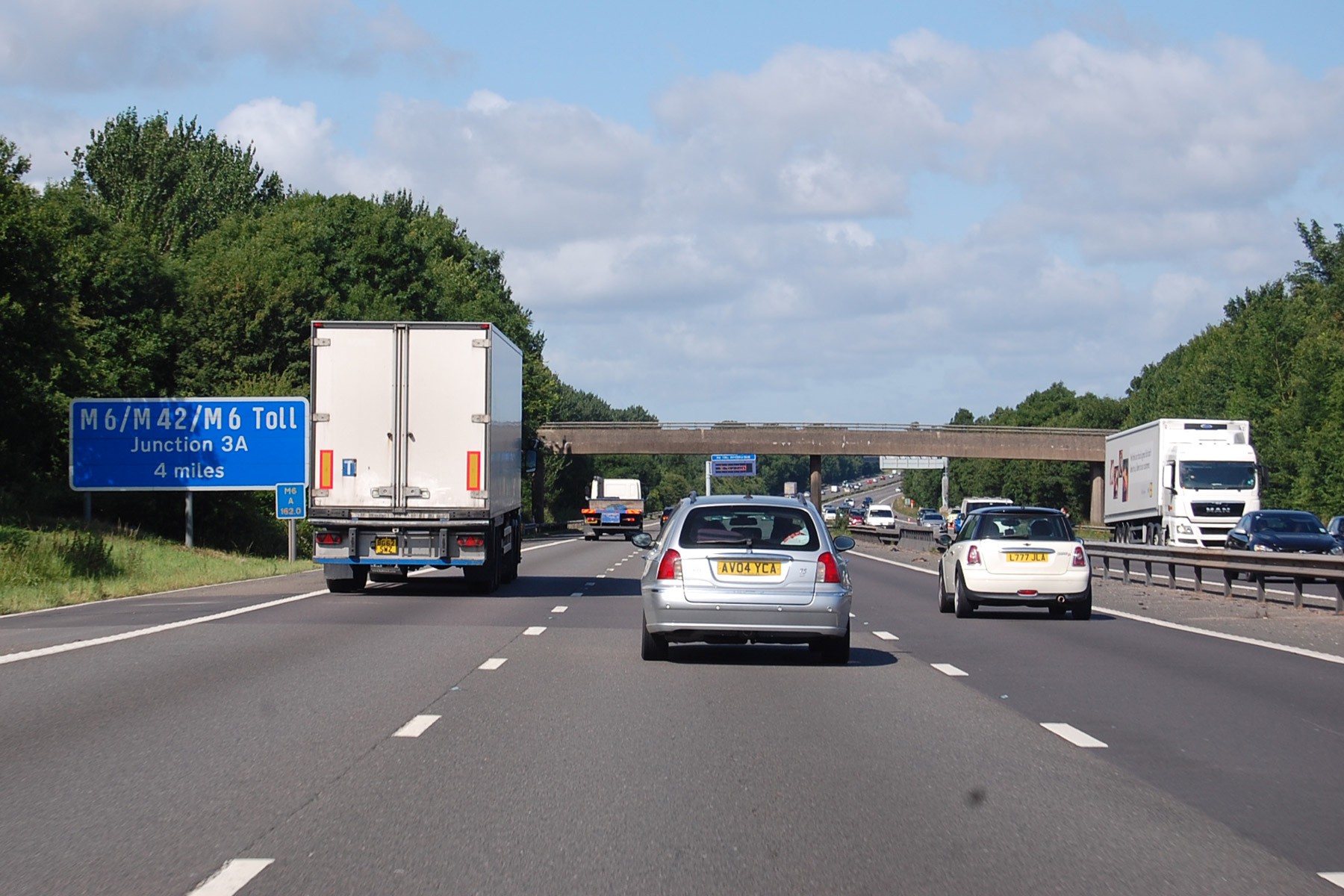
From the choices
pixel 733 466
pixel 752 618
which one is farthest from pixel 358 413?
pixel 733 466

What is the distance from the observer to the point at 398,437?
2158cm

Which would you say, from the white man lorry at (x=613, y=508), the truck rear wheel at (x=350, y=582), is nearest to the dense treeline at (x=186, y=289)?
the white man lorry at (x=613, y=508)

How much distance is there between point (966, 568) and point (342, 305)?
47471 millimetres

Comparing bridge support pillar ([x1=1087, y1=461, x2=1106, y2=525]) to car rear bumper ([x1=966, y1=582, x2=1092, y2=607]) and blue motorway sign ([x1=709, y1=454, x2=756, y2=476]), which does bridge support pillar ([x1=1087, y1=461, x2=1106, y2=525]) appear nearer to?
blue motorway sign ([x1=709, y1=454, x2=756, y2=476])

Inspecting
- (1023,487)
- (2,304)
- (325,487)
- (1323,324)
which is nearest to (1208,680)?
(325,487)

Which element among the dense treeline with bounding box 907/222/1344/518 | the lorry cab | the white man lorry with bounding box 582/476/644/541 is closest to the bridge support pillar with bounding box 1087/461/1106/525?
the dense treeline with bounding box 907/222/1344/518

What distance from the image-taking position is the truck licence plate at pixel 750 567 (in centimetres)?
1303

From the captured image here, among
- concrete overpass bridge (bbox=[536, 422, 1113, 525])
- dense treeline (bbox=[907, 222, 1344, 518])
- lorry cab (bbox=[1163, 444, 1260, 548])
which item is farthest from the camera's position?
concrete overpass bridge (bbox=[536, 422, 1113, 525])

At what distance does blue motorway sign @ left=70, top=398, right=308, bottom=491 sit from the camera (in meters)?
32.2

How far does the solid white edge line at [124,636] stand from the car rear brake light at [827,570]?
6.74m

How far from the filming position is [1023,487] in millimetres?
135875

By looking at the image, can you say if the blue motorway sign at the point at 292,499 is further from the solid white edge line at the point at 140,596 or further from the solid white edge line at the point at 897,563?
the solid white edge line at the point at 897,563

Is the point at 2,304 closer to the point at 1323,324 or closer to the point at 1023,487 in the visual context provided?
the point at 1323,324

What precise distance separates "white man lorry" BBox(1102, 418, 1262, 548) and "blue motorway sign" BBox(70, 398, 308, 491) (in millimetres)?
24340
